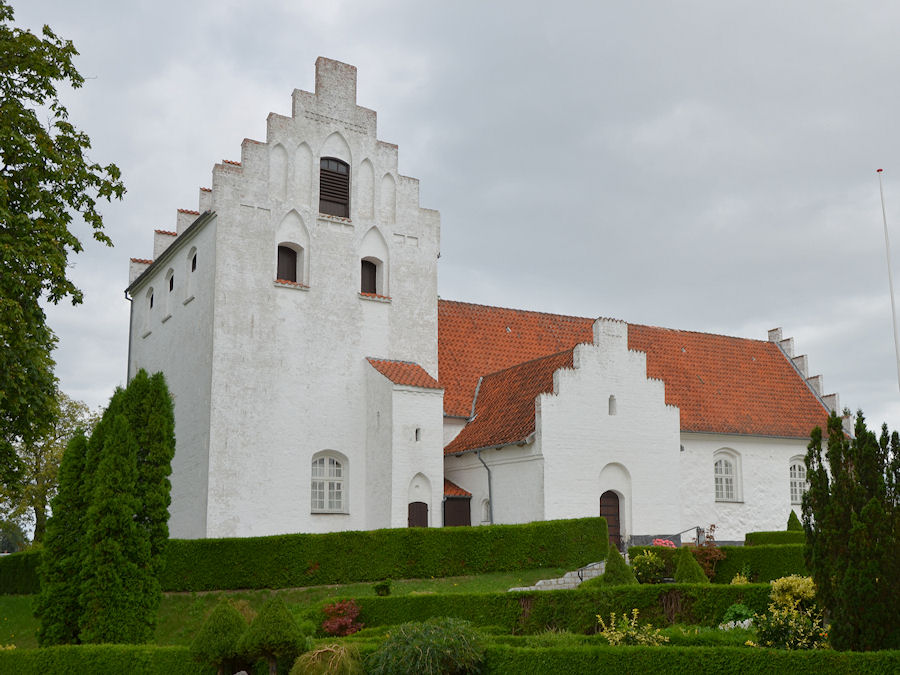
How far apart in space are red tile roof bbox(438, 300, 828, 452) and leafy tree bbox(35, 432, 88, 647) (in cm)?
1374

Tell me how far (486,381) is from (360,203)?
737 centimetres

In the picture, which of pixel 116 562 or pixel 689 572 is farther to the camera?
pixel 689 572

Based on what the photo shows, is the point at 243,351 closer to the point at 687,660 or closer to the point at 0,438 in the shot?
the point at 0,438

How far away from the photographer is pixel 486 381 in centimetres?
3069

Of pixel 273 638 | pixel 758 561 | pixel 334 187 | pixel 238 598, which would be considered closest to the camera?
pixel 273 638

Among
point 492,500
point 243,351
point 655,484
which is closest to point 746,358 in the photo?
point 655,484

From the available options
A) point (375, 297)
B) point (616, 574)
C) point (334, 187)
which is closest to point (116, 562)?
point (616, 574)

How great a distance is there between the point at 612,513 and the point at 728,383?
9746 millimetres

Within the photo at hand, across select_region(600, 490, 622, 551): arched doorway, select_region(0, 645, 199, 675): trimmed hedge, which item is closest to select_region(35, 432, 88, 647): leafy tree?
select_region(0, 645, 199, 675): trimmed hedge

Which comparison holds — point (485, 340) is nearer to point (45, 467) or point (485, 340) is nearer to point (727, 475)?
point (727, 475)

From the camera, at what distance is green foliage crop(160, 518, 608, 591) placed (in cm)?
2045

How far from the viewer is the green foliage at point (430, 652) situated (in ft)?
36.9

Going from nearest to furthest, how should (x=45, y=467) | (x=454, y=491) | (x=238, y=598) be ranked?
1. (x=238, y=598)
2. (x=454, y=491)
3. (x=45, y=467)

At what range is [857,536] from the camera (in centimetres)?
968
